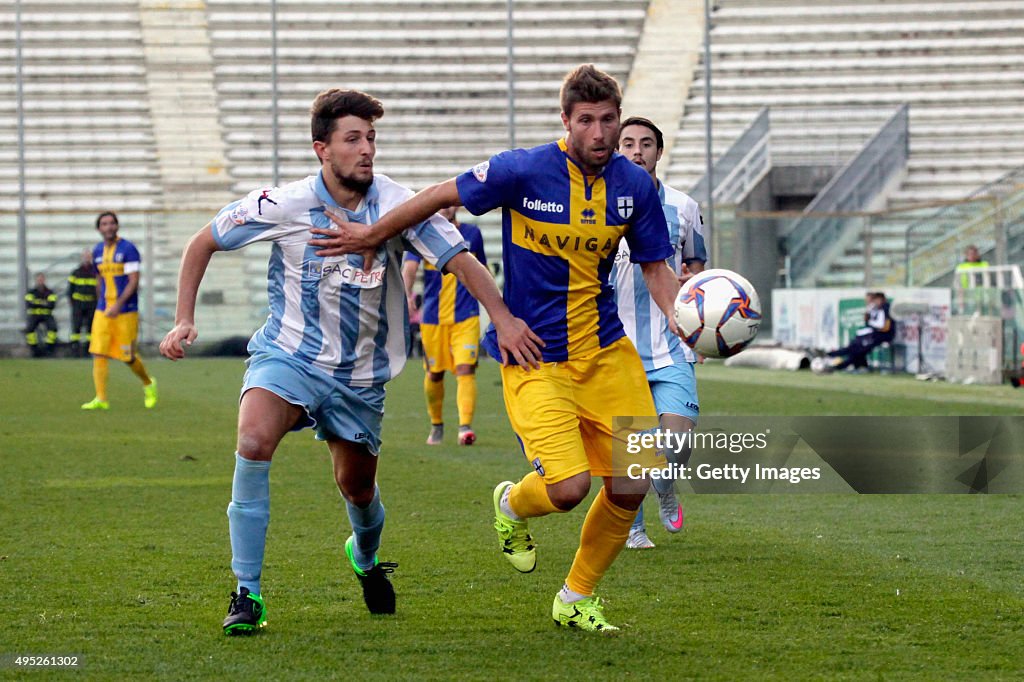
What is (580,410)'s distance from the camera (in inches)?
200

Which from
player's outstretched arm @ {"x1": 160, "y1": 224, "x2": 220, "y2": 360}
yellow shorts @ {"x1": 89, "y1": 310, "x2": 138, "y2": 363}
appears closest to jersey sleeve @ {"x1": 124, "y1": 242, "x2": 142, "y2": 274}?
yellow shorts @ {"x1": 89, "y1": 310, "x2": 138, "y2": 363}

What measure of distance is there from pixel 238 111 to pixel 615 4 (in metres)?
8.86

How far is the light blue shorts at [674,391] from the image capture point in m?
6.71

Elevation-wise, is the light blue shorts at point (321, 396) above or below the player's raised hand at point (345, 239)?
below

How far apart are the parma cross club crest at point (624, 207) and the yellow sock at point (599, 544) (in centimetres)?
93

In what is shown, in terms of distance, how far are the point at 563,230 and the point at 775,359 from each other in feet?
63.1

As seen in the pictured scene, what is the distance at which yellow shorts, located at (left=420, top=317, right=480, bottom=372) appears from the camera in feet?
38.8

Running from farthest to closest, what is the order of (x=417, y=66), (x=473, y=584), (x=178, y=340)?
(x=417, y=66)
(x=473, y=584)
(x=178, y=340)

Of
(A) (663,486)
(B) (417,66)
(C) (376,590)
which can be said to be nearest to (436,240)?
(C) (376,590)

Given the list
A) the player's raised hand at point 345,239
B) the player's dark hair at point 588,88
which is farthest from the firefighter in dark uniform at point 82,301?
the player's dark hair at point 588,88

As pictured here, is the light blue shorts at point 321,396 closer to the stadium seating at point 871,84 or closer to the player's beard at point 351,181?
the player's beard at point 351,181

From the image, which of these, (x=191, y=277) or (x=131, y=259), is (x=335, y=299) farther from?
(x=131, y=259)

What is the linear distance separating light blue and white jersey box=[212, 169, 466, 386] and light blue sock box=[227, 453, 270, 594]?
17.2 inches

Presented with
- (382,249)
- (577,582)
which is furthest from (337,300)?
(577,582)
